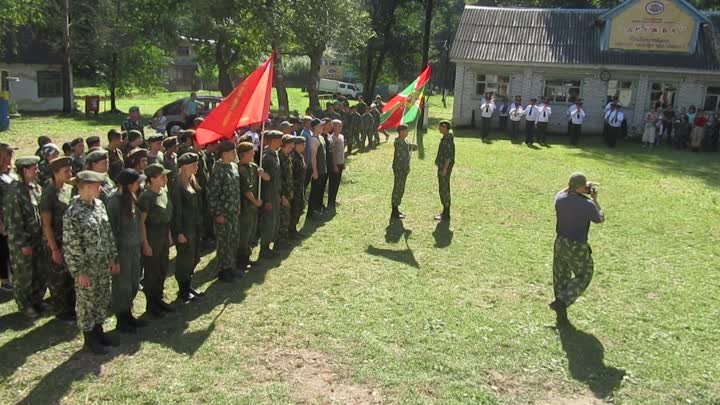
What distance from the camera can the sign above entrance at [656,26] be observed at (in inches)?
932

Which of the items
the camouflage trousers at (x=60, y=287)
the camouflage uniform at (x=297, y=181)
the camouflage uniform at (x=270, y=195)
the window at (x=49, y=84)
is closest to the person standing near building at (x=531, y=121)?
the camouflage uniform at (x=297, y=181)

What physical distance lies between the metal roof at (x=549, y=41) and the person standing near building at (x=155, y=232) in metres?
20.5

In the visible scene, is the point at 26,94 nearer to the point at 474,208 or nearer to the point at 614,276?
the point at 474,208

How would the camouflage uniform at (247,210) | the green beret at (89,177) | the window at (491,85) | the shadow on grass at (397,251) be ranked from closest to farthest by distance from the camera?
the green beret at (89,177), the camouflage uniform at (247,210), the shadow on grass at (397,251), the window at (491,85)

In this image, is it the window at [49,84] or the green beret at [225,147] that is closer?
the green beret at [225,147]

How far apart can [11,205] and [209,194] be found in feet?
6.94

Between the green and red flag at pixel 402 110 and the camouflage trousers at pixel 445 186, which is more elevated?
the green and red flag at pixel 402 110

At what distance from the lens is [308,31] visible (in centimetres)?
1706

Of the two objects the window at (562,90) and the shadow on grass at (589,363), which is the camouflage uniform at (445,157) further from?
the window at (562,90)

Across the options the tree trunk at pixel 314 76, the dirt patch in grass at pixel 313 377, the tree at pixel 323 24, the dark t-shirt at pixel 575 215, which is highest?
the tree at pixel 323 24

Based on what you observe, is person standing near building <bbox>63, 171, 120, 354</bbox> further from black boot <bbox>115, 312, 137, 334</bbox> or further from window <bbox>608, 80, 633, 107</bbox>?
window <bbox>608, 80, 633, 107</bbox>

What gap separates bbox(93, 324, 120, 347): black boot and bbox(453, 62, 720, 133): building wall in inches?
862

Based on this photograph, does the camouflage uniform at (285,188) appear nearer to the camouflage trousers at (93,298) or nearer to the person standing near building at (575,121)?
the camouflage trousers at (93,298)

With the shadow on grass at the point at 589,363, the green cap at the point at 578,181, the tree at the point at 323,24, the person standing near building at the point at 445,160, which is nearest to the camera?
the shadow on grass at the point at 589,363
